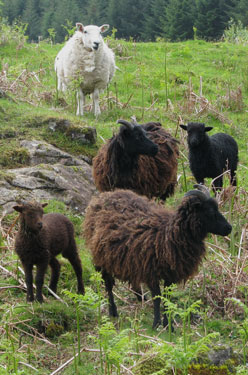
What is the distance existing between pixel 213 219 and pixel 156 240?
0.66 meters

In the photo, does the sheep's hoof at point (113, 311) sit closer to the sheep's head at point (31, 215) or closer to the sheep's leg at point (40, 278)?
the sheep's leg at point (40, 278)

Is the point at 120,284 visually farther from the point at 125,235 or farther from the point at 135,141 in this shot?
the point at 135,141

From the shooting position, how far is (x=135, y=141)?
8.88 m

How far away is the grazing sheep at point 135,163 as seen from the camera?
890 centimetres

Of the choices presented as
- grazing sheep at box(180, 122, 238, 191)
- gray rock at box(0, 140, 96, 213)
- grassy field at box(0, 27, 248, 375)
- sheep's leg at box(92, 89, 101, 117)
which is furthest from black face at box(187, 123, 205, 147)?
sheep's leg at box(92, 89, 101, 117)

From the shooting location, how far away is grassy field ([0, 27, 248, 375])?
4.72 metres

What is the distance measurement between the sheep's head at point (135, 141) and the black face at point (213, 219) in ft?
9.11

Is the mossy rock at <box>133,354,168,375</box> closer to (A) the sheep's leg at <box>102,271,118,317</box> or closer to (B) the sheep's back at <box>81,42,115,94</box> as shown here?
(A) the sheep's leg at <box>102,271,118,317</box>

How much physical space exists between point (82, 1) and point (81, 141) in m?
62.2

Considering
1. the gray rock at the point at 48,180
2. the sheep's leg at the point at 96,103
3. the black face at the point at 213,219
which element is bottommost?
the gray rock at the point at 48,180

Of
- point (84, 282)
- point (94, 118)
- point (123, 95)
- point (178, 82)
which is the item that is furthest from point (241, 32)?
point (84, 282)

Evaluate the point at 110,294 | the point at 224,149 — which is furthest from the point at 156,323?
the point at 224,149

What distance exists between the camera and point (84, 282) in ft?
24.8

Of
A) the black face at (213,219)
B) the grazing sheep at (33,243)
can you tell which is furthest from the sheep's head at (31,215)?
the black face at (213,219)
